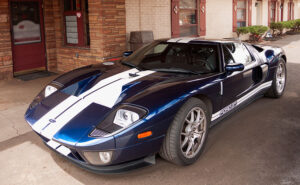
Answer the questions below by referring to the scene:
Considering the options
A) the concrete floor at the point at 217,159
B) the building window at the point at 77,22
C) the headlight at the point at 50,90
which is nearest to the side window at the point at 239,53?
the concrete floor at the point at 217,159

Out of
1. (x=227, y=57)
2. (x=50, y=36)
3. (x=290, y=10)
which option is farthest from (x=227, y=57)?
(x=290, y=10)

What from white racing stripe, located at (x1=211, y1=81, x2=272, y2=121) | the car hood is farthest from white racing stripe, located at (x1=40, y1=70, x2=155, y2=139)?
white racing stripe, located at (x1=211, y1=81, x2=272, y2=121)

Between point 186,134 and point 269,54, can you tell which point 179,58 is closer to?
point 186,134

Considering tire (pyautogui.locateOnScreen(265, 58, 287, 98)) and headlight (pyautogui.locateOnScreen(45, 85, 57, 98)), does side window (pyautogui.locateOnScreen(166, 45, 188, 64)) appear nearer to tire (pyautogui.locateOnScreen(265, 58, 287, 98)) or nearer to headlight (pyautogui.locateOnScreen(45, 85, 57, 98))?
headlight (pyautogui.locateOnScreen(45, 85, 57, 98))

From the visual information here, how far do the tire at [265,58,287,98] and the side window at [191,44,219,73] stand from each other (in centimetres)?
185

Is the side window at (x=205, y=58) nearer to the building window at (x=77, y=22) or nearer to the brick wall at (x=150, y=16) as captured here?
the brick wall at (x=150, y=16)

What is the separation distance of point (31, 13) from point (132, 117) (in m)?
6.40

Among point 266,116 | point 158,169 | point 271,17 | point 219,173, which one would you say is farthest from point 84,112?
point 271,17

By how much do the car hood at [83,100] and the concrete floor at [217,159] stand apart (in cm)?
46

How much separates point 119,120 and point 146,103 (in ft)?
0.98

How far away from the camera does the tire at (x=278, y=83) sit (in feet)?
17.6

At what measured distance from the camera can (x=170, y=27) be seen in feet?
31.9

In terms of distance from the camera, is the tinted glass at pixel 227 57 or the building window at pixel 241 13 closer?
the tinted glass at pixel 227 57

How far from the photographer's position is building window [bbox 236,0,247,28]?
15.2m
